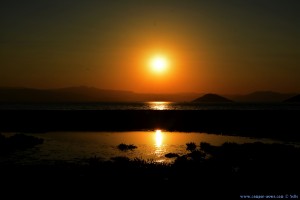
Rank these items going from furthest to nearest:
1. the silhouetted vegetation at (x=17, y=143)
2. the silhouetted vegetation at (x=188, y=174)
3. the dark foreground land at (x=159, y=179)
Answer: the silhouetted vegetation at (x=17, y=143)
the silhouetted vegetation at (x=188, y=174)
the dark foreground land at (x=159, y=179)

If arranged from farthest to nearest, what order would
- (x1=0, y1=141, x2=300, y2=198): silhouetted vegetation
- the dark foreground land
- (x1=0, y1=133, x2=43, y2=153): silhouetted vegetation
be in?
(x1=0, y1=133, x2=43, y2=153): silhouetted vegetation
(x1=0, y1=141, x2=300, y2=198): silhouetted vegetation
the dark foreground land

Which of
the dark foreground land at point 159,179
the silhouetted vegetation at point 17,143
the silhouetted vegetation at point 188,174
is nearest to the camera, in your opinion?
the dark foreground land at point 159,179

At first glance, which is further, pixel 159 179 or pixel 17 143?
pixel 17 143

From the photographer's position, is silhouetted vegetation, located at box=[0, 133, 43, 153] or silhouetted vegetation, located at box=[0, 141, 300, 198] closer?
silhouetted vegetation, located at box=[0, 141, 300, 198]

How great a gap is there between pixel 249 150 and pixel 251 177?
1177cm

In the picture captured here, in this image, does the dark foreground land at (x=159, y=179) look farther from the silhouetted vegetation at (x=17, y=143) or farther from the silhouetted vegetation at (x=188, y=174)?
the silhouetted vegetation at (x=17, y=143)

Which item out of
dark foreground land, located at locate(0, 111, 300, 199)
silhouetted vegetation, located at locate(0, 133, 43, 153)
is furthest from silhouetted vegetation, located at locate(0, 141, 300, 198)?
silhouetted vegetation, located at locate(0, 133, 43, 153)

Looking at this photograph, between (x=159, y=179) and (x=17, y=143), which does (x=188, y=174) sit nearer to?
(x=159, y=179)

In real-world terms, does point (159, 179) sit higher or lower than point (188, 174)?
lower

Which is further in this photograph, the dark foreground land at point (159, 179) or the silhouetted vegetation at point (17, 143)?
the silhouetted vegetation at point (17, 143)

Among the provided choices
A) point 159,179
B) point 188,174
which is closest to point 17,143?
point 159,179

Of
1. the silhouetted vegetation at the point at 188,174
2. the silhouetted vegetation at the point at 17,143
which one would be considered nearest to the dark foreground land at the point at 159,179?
the silhouetted vegetation at the point at 188,174

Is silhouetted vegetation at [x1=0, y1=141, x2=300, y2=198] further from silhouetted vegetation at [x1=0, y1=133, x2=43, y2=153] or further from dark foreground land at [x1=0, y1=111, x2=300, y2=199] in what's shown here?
silhouetted vegetation at [x1=0, y1=133, x2=43, y2=153]

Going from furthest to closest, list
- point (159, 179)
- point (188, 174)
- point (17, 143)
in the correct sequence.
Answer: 1. point (17, 143)
2. point (188, 174)
3. point (159, 179)
